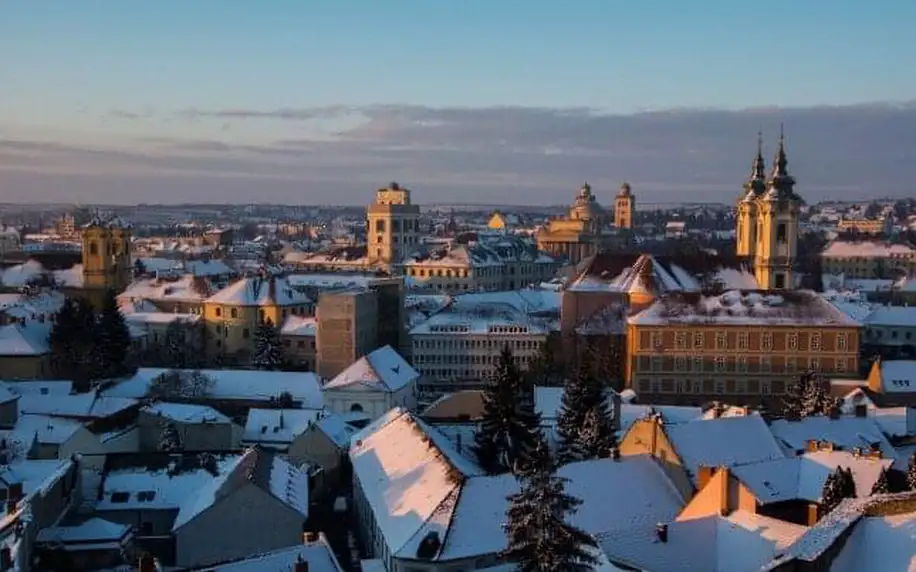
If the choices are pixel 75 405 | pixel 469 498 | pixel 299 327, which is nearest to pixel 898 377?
pixel 469 498

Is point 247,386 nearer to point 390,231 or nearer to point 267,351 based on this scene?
point 267,351

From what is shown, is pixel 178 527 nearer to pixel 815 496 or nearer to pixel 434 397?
pixel 815 496

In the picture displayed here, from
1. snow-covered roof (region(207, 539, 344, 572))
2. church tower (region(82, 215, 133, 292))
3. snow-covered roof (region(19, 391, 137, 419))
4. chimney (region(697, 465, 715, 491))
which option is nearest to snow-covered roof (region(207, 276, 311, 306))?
church tower (region(82, 215, 133, 292))

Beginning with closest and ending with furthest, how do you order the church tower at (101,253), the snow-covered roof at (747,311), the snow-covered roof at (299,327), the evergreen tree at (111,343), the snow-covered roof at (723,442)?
1. the snow-covered roof at (723,442)
2. the snow-covered roof at (747,311)
3. the evergreen tree at (111,343)
4. the snow-covered roof at (299,327)
5. the church tower at (101,253)

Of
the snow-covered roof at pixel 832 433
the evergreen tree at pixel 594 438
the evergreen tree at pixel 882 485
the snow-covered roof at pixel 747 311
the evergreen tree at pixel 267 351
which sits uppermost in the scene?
the snow-covered roof at pixel 747 311

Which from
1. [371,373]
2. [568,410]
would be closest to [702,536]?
[568,410]

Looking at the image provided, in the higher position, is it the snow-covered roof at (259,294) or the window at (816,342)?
the snow-covered roof at (259,294)

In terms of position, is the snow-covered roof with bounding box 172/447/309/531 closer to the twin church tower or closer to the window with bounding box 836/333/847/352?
the window with bounding box 836/333/847/352

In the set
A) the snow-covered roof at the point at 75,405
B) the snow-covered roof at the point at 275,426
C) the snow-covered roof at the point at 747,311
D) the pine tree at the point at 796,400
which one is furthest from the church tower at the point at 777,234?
the snow-covered roof at the point at 75,405

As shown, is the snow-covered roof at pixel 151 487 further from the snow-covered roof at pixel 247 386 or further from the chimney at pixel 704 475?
the snow-covered roof at pixel 247 386
